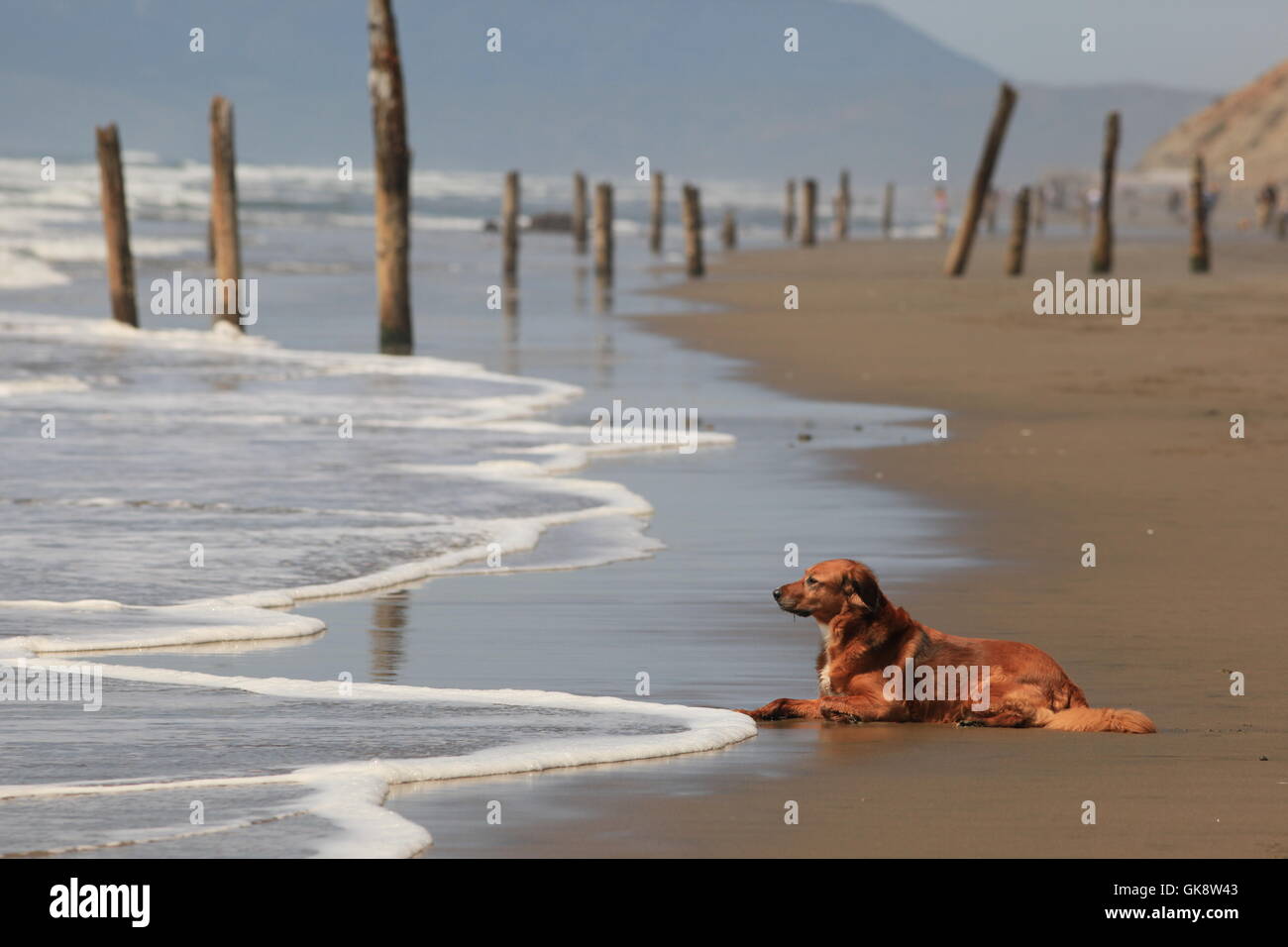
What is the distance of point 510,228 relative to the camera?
4472 cm

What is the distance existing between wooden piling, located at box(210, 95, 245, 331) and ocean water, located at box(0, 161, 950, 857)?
59 centimetres

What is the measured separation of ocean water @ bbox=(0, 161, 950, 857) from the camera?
6.44m

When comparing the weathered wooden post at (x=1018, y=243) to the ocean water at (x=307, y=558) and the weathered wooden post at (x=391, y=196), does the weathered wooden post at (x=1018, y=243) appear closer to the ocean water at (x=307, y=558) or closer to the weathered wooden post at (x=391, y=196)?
the ocean water at (x=307, y=558)

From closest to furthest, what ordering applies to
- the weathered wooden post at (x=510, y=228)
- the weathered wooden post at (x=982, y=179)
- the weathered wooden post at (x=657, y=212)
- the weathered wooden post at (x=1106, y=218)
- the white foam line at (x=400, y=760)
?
the white foam line at (x=400, y=760) < the weathered wooden post at (x=982, y=179) < the weathered wooden post at (x=1106, y=218) < the weathered wooden post at (x=510, y=228) < the weathered wooden post at (x=657, y=212)

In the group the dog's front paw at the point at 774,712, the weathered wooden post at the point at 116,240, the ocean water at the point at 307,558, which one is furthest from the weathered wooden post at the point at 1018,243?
the dog's front paw at the point at 774,712

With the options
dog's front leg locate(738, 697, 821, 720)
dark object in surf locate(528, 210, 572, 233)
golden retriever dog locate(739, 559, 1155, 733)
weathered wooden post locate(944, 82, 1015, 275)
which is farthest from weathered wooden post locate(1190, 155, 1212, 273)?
dark object in surf locate(528, 210, 572, 233)

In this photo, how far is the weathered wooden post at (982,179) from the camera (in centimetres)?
3844

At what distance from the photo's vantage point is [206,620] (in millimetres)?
9141

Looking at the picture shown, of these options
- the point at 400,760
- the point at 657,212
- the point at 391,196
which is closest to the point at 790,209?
→ the point at 657,212

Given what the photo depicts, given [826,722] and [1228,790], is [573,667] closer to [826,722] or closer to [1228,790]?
[826,722]

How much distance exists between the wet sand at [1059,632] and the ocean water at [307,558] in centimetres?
45

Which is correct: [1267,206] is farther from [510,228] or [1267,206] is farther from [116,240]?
[116,240]
